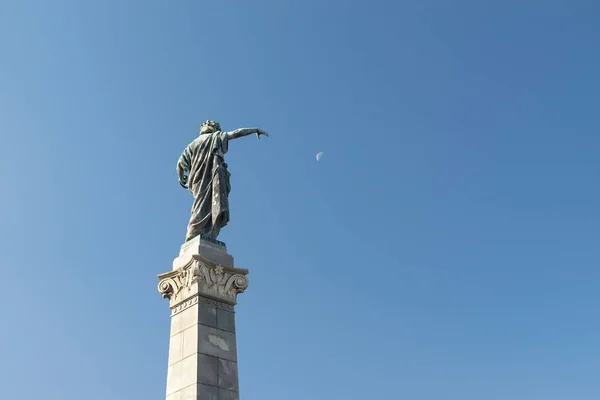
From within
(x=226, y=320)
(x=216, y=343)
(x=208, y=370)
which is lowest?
(x=208, y=370)

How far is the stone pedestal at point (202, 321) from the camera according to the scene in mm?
15586

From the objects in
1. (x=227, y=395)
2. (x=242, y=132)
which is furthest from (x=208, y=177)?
(x=227, y=395)

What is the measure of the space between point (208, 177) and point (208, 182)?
0.17 metres

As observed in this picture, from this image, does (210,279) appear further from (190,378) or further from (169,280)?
(190,378)

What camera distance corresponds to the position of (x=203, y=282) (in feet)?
55.7

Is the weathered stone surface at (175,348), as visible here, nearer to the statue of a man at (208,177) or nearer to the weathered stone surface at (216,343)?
the weathered stone surface at (216,343)

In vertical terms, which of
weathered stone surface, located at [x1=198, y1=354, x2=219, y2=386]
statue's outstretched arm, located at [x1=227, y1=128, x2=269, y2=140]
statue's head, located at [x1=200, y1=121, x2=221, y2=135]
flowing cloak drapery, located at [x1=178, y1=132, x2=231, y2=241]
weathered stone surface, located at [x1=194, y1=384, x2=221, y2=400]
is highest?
statue's head, located at [x1=200, y1=121, x2=221, y2=135]

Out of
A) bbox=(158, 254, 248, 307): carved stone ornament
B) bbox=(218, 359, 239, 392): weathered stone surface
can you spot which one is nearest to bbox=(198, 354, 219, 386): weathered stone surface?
bbox=(218, 359, 239, 392): weathered stone surface

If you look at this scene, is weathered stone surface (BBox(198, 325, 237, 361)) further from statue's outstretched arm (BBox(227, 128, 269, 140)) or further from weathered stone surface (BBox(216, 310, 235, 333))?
statue's outstretched arm (BBox(227, 128, 269, 140))

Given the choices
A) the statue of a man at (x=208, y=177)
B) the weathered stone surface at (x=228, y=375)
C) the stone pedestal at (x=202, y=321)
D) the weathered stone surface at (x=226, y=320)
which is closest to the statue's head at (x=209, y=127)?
the statue of a man at (x=208, y=177)

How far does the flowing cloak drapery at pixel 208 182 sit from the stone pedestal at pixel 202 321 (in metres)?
0.61

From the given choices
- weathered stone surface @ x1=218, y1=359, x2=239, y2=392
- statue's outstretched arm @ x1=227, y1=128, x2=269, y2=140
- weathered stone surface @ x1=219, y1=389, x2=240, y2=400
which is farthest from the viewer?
statue's outstretched arm @ x1=227, y1=128, x2=269, y2=140

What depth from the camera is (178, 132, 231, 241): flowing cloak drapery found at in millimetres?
18391

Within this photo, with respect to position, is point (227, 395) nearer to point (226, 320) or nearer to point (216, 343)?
point (216, 343)
